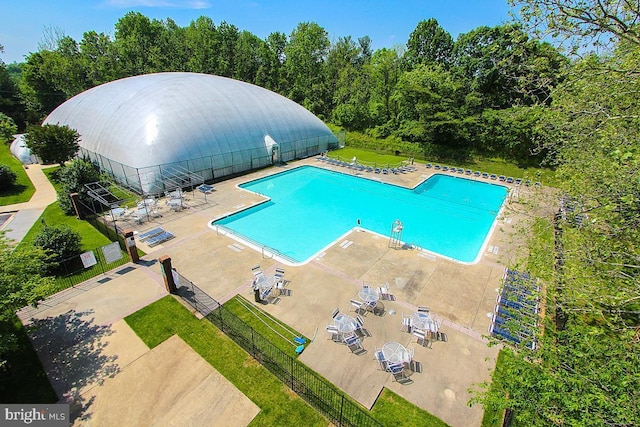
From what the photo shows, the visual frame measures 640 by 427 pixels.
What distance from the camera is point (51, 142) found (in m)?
25.9

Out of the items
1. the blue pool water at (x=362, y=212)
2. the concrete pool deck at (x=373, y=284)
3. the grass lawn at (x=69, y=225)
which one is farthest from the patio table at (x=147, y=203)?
the blue pool water at (x=362, y=212)

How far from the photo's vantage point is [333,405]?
9031mm

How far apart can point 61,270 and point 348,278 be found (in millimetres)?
14971

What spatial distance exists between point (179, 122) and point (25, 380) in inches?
912

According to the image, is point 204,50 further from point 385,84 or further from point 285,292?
point 285,292

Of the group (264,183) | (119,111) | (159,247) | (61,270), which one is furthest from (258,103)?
(61,270)

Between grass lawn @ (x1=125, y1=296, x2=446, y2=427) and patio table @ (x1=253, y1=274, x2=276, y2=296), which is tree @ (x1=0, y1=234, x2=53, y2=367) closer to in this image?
grass lawn @ (x1=125, y1=296, x2=446, y2=427)

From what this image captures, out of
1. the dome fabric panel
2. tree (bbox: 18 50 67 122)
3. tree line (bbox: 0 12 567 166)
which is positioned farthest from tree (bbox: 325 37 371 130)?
tree (bbox: 18 50 67 122)

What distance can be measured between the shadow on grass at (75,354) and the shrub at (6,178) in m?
23.6

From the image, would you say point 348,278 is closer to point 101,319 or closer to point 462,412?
point 462,412

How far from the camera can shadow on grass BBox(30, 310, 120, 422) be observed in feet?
30.7

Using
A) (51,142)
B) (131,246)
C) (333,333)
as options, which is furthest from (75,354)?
(51,142)

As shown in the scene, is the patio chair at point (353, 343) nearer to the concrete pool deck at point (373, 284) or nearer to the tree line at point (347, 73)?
the concrete pool deck at point (373, 284)

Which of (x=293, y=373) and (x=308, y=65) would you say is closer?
(x=293, y=373)
